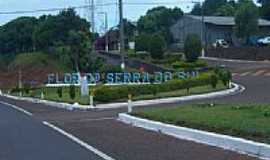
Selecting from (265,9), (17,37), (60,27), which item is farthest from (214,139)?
(17,37)

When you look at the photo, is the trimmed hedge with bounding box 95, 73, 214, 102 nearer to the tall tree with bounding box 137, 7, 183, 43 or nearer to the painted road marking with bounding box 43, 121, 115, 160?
the painted road marking with bounding box 43, 121, 115, 160

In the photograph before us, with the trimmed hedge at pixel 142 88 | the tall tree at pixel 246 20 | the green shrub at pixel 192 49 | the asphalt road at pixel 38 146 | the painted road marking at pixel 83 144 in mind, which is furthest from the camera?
the tall tree at pixel 246 20

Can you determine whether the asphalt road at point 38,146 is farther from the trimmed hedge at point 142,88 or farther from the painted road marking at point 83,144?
the trimmed hedge at point 142,88

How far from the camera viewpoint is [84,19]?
350 feet

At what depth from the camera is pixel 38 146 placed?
16047 millimetres

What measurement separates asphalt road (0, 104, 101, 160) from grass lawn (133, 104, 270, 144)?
306 centimetres

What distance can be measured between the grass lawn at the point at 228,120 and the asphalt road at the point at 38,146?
120 inches

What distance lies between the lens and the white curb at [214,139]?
40.9 feet

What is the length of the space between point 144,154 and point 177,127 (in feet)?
12.4

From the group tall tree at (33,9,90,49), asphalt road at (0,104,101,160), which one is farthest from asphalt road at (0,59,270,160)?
tall tree at (33,9,90,49)

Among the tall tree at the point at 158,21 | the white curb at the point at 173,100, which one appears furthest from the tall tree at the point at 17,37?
the white curb at the point at 173,100

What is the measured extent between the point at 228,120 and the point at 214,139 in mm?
2207

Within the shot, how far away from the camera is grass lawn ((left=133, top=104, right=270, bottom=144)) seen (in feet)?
46.5

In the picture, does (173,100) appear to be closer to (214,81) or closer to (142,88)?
(142,88)
